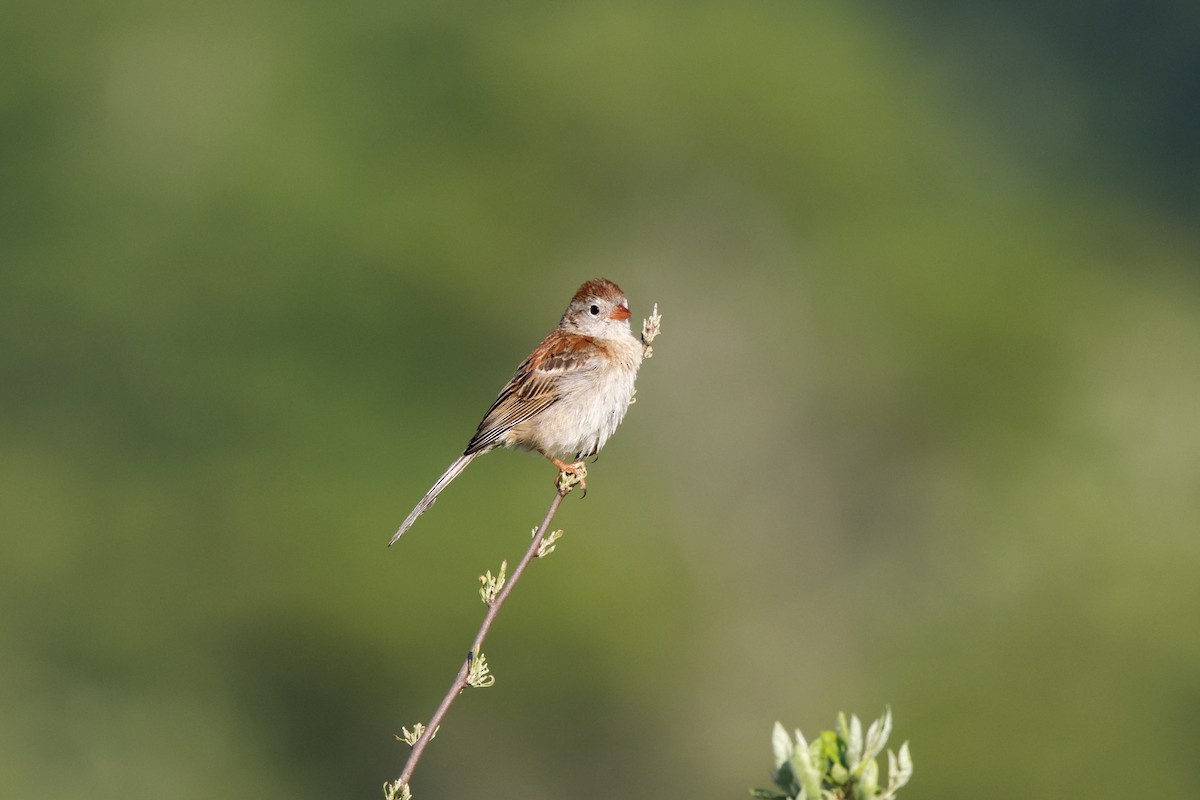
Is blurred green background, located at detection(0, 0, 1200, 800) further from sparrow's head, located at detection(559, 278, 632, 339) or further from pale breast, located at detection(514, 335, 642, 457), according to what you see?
pale breast, located at detection(514, 335, 642, 457)

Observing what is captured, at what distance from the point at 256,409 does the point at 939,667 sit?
15418mm

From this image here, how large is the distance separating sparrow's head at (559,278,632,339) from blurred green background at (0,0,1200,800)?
19.6 m

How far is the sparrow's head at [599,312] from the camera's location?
8719 millimetres

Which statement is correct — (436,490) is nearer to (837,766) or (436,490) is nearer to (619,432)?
(837,766)

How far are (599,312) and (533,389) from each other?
27.6 inches

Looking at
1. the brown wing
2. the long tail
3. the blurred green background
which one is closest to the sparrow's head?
the brown wing

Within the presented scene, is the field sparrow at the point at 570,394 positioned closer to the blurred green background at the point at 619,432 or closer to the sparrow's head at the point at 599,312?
the sparrow's head at the point at 599,312

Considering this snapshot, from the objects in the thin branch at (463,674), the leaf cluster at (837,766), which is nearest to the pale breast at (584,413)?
the thin branch at (463,674)

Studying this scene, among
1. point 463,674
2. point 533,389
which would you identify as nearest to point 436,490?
point 533,389

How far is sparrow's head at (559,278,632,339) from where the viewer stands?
8.72 meters

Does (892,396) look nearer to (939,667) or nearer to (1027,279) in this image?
(1027,279)

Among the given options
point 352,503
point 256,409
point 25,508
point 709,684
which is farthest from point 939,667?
point 25,508

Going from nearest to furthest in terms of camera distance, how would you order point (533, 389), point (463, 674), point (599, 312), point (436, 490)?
point (463, 674), point (436, 490), point (533, 389), point (599, 312)

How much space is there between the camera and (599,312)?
8867mm
